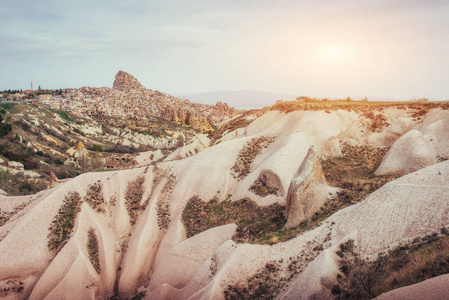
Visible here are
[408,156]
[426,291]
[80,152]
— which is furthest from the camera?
[80,152]

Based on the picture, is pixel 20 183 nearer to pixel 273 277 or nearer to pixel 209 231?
pixel 209 231

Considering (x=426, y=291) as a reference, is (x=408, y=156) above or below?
above

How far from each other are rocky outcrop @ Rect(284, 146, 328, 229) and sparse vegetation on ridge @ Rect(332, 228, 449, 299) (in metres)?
6.46

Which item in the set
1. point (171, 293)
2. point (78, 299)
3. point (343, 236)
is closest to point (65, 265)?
point (78, 299)

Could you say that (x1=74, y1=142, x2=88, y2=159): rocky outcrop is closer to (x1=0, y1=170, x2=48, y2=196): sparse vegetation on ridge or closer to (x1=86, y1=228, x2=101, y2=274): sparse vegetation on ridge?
(x1=0, y1=170, x2=48, y2=196): sparse vegetation on ridge

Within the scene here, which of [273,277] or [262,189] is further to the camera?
[262,189]

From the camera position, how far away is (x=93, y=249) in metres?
25.6

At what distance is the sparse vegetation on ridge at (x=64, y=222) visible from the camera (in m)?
25.0

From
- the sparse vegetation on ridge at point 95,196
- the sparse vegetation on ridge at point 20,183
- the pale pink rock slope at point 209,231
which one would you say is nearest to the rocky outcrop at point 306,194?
the pale pink rock slope at point 209,231

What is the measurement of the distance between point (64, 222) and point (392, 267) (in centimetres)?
2711

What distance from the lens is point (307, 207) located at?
20000mm

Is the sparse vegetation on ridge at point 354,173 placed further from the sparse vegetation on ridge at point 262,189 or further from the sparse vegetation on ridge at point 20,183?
the sparse vegetation on ridge at point 20,183

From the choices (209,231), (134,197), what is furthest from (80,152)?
(209,231)

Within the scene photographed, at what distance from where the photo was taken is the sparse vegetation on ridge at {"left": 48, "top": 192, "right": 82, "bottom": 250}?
2495 centimetres
